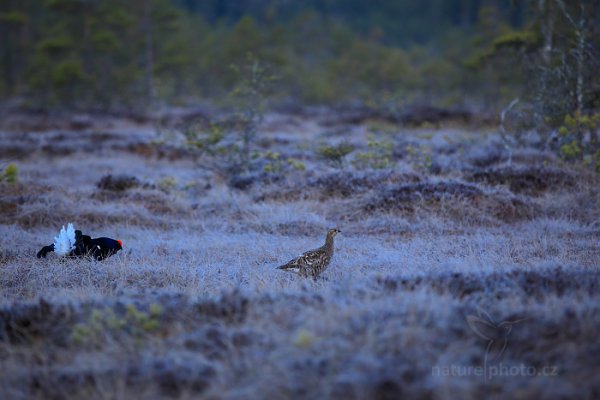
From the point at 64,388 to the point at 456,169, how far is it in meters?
9.40

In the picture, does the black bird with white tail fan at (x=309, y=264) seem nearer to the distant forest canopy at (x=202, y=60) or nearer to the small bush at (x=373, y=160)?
the small bush at (x=373, y=160)

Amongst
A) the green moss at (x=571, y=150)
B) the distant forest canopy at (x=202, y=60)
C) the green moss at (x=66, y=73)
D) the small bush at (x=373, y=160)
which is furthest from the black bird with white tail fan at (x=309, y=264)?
the green moss at (x=66, y=73)

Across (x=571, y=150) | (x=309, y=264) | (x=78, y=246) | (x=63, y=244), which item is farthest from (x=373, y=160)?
(x=63, y=244)

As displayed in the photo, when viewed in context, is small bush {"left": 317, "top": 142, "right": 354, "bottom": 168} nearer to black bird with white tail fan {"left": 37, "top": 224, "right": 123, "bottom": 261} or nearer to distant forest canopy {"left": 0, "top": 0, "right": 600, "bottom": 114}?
black bird with white tail fan {"left": 37, "top": 224, "right": 123, "bottom": 261}

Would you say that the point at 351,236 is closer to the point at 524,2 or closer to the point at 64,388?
the point at 64,388

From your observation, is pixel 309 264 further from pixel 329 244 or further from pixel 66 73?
pixel 66 73

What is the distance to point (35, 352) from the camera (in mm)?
3768

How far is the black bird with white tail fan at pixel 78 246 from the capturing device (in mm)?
7027

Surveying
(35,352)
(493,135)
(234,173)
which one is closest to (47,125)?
(234,173)

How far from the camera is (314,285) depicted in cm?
545

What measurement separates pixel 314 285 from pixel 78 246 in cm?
334

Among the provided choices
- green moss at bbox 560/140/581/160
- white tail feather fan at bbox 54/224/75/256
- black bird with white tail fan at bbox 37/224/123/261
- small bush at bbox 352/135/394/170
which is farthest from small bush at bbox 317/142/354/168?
white tail feather fan at bbox 54/224/75/256

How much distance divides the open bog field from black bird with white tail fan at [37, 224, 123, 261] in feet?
0.50

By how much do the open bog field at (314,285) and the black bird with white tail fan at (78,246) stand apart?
153 mm
